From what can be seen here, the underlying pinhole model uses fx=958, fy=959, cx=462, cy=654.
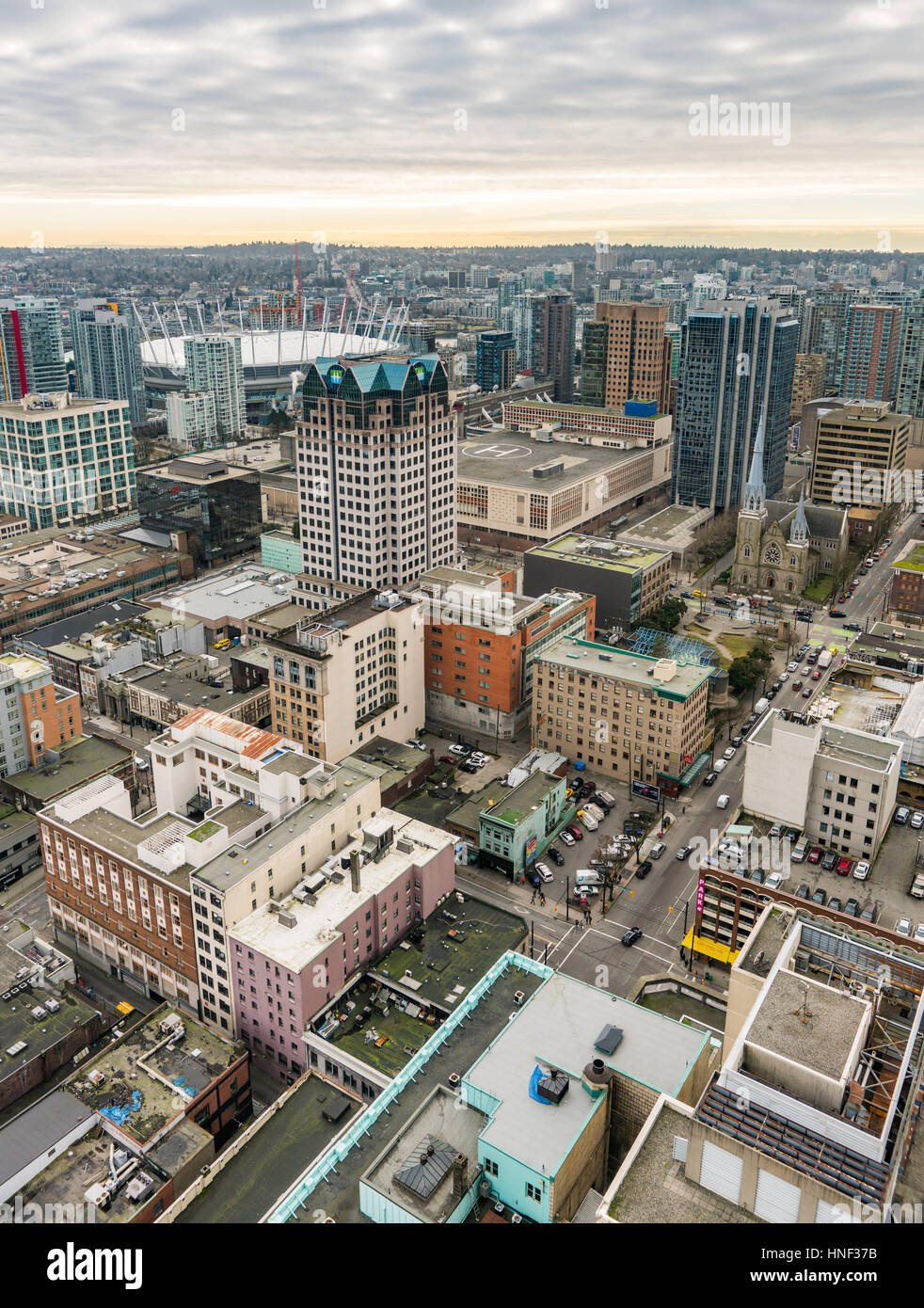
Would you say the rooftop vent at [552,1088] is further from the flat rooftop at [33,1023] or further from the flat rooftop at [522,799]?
the flat rooftop at [522,799]

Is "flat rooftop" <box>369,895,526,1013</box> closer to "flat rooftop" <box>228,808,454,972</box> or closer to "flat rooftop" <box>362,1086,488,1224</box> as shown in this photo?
"flat rooftop" <box>228,808,454,972</box>

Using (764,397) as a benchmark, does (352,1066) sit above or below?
below

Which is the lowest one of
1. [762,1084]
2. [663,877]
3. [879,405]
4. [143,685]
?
[663,877]

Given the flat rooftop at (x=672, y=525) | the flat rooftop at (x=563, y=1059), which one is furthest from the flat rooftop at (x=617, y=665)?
the flat rooftop at (x=672, y=525)

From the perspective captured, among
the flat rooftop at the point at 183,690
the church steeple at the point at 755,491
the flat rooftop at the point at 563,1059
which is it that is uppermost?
the church steeple at the point at 755,491
